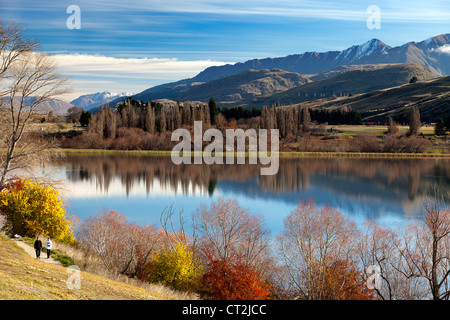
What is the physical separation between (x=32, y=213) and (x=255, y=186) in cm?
3583

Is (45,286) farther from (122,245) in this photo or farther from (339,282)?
(339,282)

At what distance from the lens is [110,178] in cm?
6200

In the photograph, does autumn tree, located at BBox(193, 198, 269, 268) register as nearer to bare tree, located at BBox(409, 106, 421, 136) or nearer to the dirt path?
the dirt path

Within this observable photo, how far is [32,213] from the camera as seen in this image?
25.8m

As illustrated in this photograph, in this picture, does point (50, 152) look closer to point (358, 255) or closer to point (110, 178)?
point (358, 255)

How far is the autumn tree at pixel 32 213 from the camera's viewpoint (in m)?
25.3

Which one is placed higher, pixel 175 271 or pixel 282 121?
pixel 282 121

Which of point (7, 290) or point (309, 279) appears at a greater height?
point (7, 290)

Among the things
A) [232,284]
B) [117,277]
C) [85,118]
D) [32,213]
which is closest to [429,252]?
[232,284]

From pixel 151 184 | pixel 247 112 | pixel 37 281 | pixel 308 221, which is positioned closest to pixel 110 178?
pixel 151 184

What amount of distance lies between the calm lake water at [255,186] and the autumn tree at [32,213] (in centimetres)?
531

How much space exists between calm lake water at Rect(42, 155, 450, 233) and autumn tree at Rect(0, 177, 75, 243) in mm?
5311

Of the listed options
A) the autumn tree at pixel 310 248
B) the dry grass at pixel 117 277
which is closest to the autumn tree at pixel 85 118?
the autumn tree at pixel 310 248

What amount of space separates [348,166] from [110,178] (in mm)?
44682
